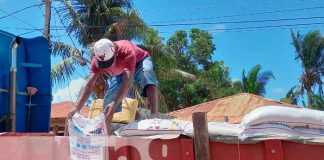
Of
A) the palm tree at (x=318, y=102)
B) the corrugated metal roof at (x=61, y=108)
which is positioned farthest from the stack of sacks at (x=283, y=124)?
the palm tree at (x=318, y=102)

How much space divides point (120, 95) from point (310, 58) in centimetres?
2919

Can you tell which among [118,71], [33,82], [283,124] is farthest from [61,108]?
[283,124]

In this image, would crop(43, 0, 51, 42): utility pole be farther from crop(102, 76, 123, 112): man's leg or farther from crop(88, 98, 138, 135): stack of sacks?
crop(102, 76, 123, 112): man's leg

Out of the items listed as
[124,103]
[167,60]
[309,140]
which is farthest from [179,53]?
[309,140]

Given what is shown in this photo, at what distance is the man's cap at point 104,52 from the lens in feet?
13.3

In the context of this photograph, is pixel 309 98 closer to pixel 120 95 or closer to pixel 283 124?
pixel 120 95

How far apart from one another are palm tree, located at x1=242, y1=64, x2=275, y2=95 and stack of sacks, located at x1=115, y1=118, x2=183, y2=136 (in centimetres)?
2403

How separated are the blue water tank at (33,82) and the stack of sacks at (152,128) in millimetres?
1399

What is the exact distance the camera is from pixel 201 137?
3.21 m

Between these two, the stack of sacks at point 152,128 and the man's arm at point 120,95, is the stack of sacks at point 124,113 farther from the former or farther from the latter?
the stack of sacks at point 152,128

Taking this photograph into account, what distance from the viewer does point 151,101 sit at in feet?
15.4

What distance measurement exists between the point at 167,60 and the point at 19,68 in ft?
48.3

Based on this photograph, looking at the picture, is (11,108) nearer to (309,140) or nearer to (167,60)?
(309,140)

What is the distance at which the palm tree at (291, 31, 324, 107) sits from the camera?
3130 centimetres
